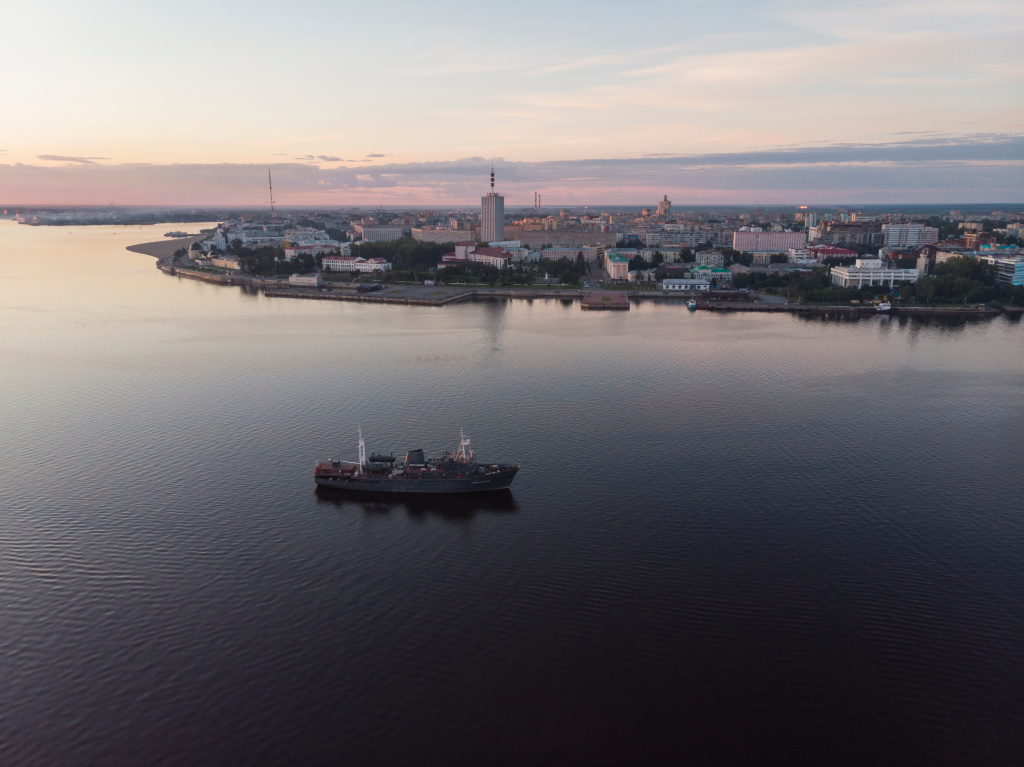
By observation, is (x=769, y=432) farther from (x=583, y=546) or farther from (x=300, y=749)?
(x=300, y=749)

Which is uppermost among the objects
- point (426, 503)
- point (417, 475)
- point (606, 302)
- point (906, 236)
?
point (906, 236)

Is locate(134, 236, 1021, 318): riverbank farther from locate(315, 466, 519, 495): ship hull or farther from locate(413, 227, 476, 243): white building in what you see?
locate(413, 227, 476, 243): white building

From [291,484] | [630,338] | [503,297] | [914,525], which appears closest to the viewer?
[914,525]

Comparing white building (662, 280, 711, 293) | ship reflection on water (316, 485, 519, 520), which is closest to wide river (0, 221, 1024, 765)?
ship reflection on water (316, 485, 519, 520)

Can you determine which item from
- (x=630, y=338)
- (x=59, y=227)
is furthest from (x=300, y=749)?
(x=59, y=227)

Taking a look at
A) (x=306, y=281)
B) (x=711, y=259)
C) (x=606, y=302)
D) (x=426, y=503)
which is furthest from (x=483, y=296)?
(x=426, y=503)

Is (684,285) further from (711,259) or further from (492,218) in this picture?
(492,218)

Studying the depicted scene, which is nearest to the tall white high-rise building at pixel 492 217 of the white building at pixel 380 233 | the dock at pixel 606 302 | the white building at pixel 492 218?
the white building at pixel 492 218
